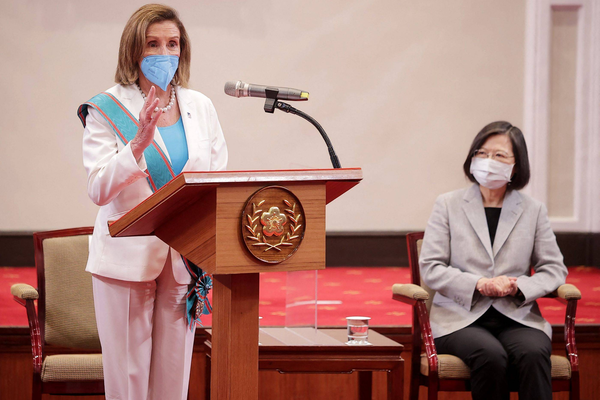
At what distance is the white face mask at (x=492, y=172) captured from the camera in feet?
8.89

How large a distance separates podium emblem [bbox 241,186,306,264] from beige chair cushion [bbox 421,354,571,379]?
1428 millimetres

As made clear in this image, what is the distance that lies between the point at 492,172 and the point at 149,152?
1622 mm

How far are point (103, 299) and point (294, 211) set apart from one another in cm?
68

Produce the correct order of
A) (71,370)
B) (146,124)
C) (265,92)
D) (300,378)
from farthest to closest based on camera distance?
(300,378) < (71,370) < (265,92) < (146,124)

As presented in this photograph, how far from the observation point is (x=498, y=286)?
2541mm

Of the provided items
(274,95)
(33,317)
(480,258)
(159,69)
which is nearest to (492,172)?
(480,258)

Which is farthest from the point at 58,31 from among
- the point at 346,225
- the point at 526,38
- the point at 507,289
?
the point at 507,289

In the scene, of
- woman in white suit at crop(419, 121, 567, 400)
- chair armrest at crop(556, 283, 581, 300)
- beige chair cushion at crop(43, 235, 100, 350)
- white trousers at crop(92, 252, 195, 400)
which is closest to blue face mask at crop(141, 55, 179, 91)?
white trousers at crop(92, 252, 195, 400)

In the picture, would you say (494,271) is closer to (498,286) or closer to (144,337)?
(498,286)

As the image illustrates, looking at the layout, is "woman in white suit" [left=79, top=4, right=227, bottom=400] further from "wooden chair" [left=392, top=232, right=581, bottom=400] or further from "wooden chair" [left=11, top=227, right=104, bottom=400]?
"wooden chair" [left=392, top=232, right=581, bottom=400]

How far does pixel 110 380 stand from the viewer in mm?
1661

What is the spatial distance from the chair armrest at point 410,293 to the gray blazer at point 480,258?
0.11 meters

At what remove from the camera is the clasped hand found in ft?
8.33

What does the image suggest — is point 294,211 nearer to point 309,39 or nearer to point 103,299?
point 103,299
